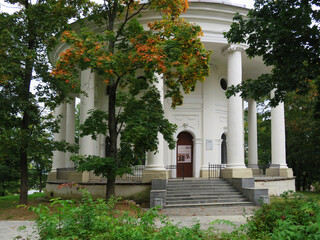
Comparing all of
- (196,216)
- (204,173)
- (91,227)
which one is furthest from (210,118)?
(91,227)

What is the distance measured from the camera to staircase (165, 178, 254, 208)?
15336 mm

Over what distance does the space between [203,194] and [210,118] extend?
24.2 feet

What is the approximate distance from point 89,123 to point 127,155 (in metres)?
2.00

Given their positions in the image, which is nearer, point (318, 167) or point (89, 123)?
point (89, 123)

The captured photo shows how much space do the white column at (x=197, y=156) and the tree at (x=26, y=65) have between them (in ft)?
→ 34.1

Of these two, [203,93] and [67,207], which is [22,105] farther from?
Result: [203,93]

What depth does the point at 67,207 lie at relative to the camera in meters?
5.33

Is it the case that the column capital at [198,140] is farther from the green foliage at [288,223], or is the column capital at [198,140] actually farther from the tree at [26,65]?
the green foliage at [288,223]

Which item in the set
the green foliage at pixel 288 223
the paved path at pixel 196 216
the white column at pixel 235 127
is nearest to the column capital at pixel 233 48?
the white column at pixel 235 127

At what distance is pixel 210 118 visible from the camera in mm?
22375

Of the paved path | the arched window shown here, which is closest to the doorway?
the arched window

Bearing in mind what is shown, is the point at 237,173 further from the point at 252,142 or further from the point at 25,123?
the point at 25,123

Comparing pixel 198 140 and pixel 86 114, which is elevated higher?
pixel 86 114

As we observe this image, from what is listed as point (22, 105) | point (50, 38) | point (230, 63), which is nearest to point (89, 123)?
point (22, 105)
